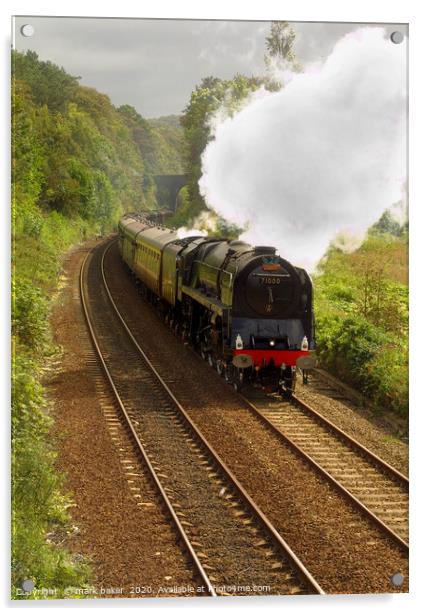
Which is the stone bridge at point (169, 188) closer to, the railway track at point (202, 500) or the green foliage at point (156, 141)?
the green foliage at point (156, 141)

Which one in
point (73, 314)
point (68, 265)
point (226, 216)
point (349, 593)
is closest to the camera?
point (349, 593)

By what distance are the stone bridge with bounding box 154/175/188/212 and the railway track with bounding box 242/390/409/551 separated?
17.5 ft

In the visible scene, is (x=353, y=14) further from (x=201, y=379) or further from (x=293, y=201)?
(x=201, y=379)

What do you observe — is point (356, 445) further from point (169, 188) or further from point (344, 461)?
point (169, 188)

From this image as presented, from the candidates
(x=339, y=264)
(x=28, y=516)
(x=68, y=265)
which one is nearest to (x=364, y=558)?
(x=28, y=516)

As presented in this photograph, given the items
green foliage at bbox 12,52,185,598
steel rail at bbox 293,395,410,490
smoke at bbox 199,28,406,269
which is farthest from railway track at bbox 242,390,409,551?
green foliage at bbox 12,52,185,598

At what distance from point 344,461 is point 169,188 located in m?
7.55

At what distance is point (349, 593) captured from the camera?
11312 millimetres

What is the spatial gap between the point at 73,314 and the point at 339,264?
40.0 feet

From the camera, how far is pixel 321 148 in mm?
14703

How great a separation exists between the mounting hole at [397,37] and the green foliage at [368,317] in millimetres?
3259

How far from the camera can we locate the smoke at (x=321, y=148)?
44.6ft

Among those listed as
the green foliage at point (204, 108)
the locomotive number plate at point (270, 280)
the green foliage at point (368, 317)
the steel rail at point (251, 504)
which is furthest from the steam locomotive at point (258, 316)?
the green foliage at point (204, 108)

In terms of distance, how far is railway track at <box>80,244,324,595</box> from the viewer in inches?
452
